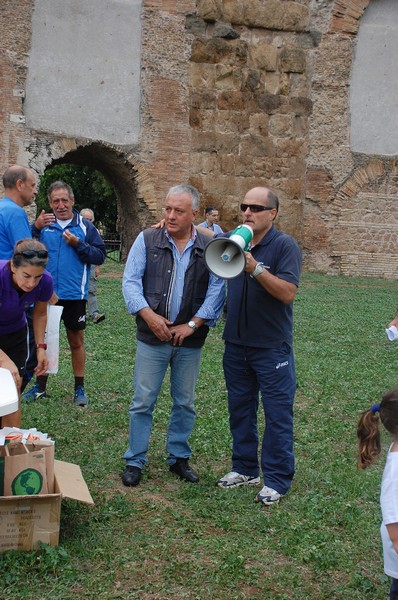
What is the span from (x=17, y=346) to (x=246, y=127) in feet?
53.2

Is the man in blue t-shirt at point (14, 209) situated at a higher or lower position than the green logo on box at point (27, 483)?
higher

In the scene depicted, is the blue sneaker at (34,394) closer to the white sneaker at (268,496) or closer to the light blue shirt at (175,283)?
the light blue shirt at (175,283)

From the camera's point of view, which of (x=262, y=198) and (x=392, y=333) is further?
(x=392, y=333)

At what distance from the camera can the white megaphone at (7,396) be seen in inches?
129

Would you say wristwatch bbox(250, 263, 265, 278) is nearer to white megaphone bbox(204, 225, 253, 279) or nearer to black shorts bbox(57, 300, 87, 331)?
white megaphone bbox(204, 225, 253, 279)

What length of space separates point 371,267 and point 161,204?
21.8ft

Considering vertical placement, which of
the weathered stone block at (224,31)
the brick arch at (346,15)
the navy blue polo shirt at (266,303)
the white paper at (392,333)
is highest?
the brick arch at (346,15)

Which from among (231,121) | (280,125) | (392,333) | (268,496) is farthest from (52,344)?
(280,125)

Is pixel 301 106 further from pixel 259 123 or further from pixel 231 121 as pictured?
pixel 231 121

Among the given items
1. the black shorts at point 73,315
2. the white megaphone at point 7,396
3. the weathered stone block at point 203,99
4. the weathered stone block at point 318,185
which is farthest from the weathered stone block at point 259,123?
the white megaphone at point 7,396

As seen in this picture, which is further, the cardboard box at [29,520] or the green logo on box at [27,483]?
the green logo on box at [27,483]

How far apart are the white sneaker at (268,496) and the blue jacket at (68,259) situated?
9.23 feet

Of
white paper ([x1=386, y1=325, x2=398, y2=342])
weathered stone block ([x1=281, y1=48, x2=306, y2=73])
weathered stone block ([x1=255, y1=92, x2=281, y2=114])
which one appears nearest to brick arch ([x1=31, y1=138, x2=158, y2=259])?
weathered stone block ([x1=255, y1=92, x2=281, y2=114])

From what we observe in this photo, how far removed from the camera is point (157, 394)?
4.82 meters
